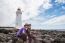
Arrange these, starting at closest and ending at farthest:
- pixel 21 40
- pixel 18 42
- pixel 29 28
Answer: pixel 29 28, pixel 21 40, pixel 18 42

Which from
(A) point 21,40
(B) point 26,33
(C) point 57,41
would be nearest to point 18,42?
(A) point 21,40

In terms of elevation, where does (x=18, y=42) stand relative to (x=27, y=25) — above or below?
below

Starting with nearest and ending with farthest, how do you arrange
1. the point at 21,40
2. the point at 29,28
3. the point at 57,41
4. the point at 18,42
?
the point at 29,28 < the point at 21,40 < the point at 18,42 < the point at 57,41

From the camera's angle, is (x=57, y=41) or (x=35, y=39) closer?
(x=35, y=39)

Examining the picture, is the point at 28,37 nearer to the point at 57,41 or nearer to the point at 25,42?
the point at 25,42

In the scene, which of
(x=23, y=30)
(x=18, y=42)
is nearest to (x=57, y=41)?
(x=18, y=42)

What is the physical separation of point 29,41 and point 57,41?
30.5ft

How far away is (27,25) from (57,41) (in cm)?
966

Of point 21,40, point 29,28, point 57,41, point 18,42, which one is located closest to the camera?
point 29,28

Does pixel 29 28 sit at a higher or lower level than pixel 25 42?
higher

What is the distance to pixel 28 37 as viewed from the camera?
6844 mm

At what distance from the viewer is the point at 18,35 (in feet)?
22.9

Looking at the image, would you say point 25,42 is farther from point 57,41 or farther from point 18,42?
point 57,41

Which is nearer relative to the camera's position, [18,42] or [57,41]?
[18,42]
